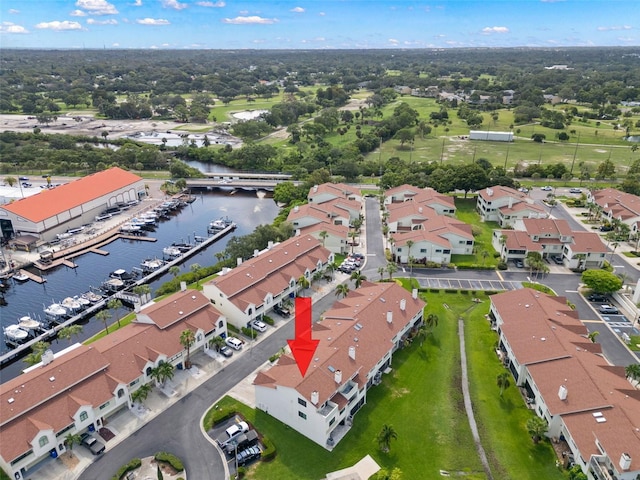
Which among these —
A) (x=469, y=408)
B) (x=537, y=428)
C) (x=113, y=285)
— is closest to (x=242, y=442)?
(x=469, y=408)

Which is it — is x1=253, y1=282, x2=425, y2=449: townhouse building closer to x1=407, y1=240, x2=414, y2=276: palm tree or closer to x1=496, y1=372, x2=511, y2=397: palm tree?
x1=496, y1=372, x2=511, y2=397: palm tree

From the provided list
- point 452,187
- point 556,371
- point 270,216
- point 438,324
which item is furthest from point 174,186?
point 556,371

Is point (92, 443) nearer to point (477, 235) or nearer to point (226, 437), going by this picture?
point (226, 437)

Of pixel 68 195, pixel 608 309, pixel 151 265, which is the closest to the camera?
pixel 608 309

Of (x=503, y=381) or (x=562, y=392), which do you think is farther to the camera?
(x=503, y=381)

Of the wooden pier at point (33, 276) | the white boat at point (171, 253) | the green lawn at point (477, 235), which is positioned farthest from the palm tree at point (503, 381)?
the wooden pier at point (33, 276)

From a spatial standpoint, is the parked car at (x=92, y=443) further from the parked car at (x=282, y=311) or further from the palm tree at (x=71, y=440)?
the parked car at (x=282, y=311)

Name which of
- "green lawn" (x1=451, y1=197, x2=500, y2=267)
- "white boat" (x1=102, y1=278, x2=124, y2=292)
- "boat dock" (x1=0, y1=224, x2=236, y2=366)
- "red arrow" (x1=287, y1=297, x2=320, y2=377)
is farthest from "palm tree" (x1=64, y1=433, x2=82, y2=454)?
"green lawn" (x1=451, y1=197, x2=500, y2=267)
